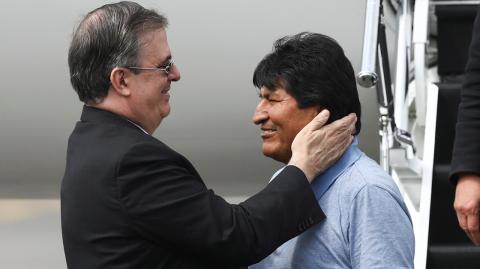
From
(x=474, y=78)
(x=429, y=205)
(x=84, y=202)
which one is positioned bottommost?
(x=429, y=205)

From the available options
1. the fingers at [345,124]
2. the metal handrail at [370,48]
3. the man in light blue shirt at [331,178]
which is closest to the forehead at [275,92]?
the man in light blue shirt at [331,178]

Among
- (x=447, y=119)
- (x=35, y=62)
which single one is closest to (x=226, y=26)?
(x=35, y=62)

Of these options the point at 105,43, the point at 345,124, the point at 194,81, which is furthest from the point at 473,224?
the point at 194,81

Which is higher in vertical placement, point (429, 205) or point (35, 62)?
point (35, 62)

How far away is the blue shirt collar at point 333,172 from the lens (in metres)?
2.09

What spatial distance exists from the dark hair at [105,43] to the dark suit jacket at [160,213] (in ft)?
0.36

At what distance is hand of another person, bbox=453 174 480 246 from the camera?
80.0 inches

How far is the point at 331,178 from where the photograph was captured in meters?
2.10

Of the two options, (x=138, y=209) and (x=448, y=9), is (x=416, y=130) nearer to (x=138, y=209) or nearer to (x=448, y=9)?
(x=448, y=9)

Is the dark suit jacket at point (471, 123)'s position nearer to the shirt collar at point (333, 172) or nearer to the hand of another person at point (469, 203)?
the hand of another person at point (469, 203)

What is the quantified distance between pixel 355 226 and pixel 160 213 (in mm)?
350

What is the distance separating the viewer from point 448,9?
350 centimetres

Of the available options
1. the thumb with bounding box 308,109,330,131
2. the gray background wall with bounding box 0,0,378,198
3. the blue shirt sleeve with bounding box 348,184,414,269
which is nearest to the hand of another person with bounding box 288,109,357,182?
the thumb with bounding box 308,109,330,131

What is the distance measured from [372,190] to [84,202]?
0.52m
